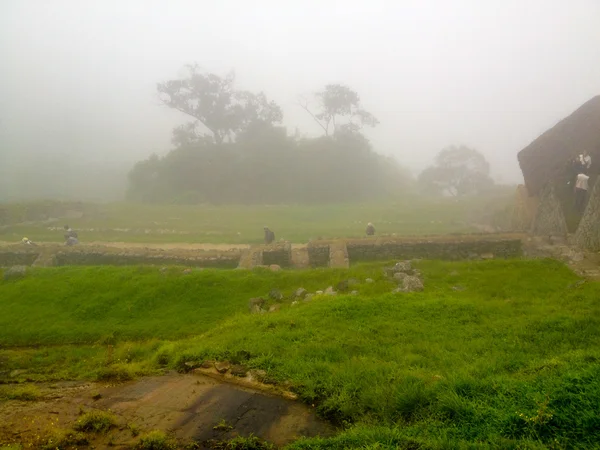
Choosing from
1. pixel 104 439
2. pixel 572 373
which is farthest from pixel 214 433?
pixel 572 373

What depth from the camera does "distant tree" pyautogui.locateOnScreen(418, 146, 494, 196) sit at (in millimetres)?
50375

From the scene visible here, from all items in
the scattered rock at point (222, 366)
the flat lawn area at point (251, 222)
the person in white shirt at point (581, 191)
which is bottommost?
the scattered rock at point (222, 366)

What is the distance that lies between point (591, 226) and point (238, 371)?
512 inches

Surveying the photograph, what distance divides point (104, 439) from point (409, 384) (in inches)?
165

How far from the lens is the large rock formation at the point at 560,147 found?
1828cm

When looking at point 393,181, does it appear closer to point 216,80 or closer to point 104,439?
point 216,80

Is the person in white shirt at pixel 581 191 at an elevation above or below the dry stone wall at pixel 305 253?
above

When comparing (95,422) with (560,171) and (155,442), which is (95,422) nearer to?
(155,442)

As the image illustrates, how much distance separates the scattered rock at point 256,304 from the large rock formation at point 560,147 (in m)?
13.8

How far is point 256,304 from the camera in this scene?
39.2 ft

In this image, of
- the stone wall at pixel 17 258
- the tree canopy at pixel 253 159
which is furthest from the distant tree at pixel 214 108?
the stone wall at pixel 17 258

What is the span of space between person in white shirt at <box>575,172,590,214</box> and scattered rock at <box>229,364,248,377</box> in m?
14.8

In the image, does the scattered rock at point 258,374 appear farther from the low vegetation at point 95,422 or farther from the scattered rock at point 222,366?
the low vegetation at point 95,422

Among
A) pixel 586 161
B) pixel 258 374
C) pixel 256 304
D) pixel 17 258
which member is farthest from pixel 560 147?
pixel 17 258
